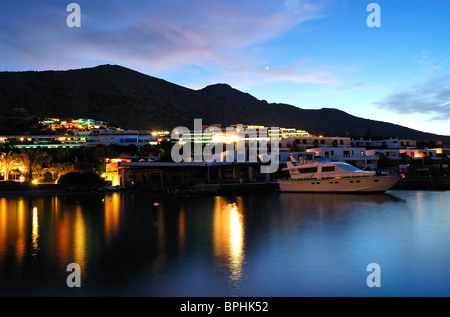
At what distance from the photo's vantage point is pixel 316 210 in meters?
30.6

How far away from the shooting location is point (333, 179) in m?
44.5

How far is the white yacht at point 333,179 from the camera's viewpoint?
42.2m

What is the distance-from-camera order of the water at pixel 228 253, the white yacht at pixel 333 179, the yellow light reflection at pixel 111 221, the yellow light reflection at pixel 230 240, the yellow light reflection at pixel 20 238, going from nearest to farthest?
1. the water at pixel 228 253
2. the yellow light reflection at pixel 230 240
3. the yellow light reflection at pixel 20 238
4. the yellow light reflection at pixel 111 221
5. the white yacht at pixel 333 179

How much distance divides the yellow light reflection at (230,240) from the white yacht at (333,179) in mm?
18904

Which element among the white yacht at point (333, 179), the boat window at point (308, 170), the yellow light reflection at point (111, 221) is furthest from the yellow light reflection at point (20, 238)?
the boat window at point (308, 170)

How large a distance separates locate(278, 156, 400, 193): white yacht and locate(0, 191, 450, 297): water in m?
13.1

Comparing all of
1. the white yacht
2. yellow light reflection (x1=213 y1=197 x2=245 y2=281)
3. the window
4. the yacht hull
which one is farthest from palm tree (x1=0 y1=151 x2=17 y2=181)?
the window

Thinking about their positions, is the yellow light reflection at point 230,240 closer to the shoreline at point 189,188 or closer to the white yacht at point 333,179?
the white yacht at point 333,179

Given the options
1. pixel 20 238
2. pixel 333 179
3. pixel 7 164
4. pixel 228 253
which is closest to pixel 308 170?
pixel 333 179

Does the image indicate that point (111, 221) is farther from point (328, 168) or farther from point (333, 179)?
point (328, 168)
